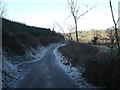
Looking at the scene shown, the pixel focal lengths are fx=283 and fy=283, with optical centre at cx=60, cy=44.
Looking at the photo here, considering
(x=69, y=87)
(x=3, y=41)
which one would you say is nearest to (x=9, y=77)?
(x=69, y=87)

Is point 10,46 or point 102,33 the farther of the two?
point 102,33

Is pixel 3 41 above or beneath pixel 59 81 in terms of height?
above

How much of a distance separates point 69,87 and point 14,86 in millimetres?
3249

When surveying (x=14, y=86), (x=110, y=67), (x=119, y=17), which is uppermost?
(x=119, y=17)

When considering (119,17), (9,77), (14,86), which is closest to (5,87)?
(14,86)

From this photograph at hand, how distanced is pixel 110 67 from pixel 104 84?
0.99 meters

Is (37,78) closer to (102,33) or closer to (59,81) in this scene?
(59,81)

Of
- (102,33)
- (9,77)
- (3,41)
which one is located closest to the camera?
(9,77)

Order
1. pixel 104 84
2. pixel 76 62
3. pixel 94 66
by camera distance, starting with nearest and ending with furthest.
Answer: pixel 104 84, pixel 94 66, pixel 76 62

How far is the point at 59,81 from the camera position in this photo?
17.6 m

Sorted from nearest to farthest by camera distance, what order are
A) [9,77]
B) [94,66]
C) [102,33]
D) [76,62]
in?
[94,66]
[9,77]
[76,62]
[102,33]

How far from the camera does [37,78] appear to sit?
18969 millimetres

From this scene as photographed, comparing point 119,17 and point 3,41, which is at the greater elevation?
point 119,17

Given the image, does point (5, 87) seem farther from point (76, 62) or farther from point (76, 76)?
point (76, 62)
